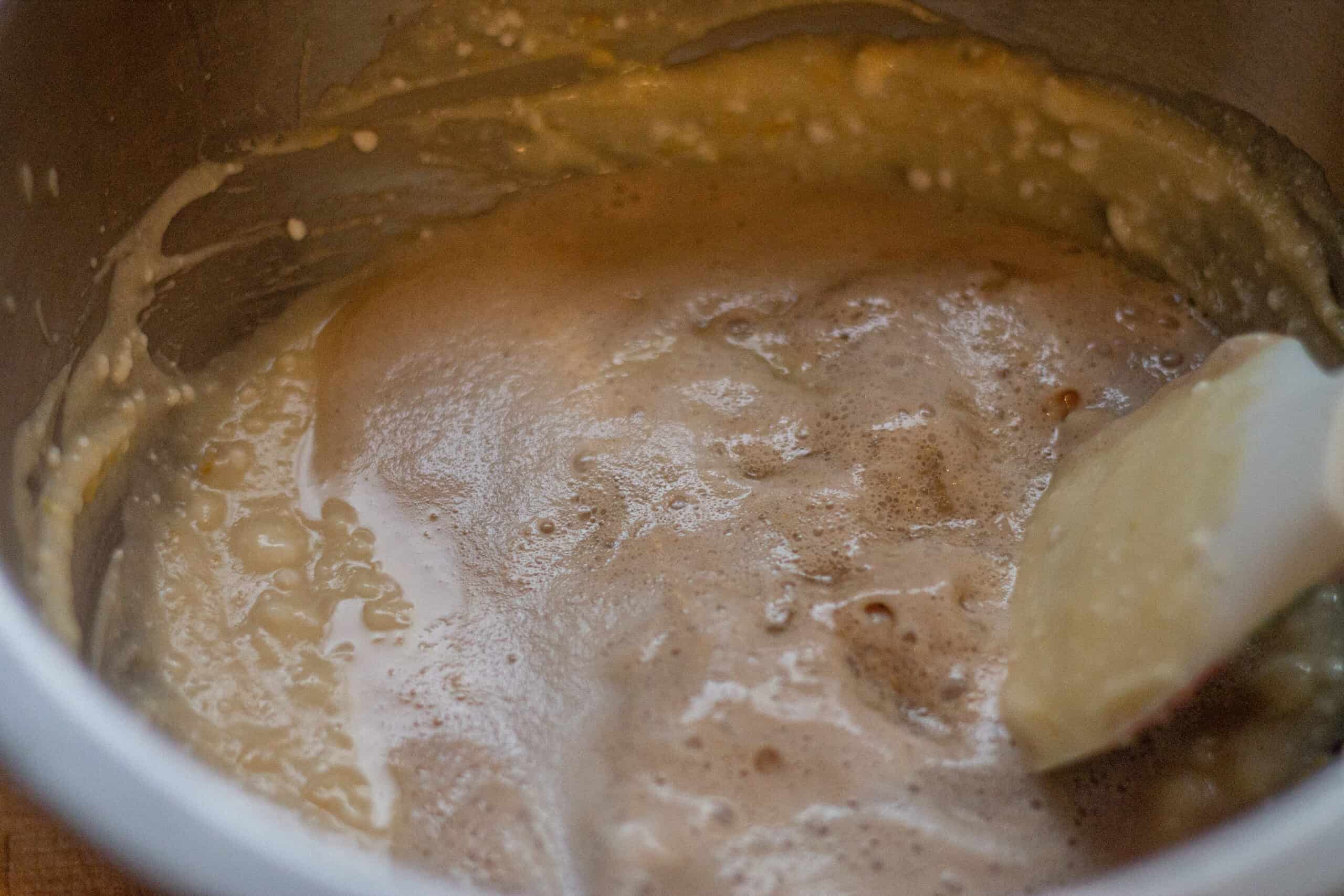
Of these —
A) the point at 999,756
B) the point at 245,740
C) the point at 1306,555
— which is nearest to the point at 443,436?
the point at 245,740

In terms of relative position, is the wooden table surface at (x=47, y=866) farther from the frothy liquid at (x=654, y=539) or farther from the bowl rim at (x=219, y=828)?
the bowl rim at (x=219, y=828)

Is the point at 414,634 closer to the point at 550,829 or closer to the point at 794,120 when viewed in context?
the point at 550,829

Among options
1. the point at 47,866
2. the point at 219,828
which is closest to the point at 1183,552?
the point at 219,828

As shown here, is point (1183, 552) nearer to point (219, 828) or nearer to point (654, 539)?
point (654, 539)

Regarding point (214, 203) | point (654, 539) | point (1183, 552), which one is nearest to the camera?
point (1183, 552)

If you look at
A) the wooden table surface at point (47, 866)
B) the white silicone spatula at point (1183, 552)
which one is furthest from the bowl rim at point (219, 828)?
the wooden table surface at point (47, 866)

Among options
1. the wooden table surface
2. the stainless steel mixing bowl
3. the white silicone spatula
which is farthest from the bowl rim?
the wooden table surface
